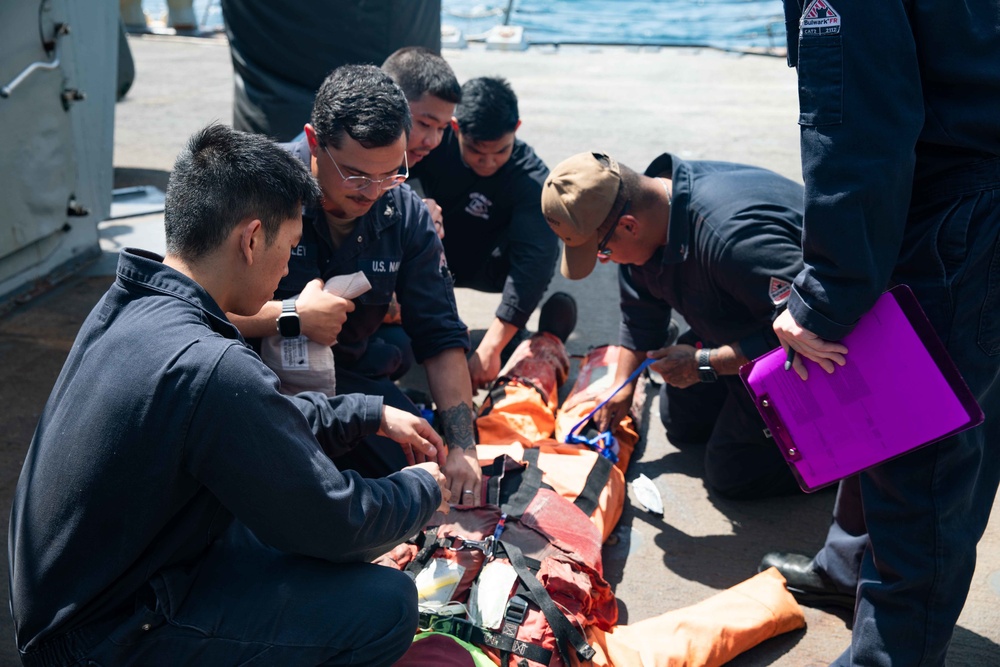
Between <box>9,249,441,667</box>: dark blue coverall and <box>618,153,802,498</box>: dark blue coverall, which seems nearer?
<box>9,249,441,667</box>: dark blue coverall

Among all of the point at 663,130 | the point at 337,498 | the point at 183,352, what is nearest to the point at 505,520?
the point at 337,498

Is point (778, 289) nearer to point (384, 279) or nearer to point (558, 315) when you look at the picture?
point (384, 279)

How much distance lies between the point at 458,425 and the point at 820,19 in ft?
5.44

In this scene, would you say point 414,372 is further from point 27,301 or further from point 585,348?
point 27,301

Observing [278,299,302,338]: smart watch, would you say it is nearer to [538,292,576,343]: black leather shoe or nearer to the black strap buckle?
the black strap buckle

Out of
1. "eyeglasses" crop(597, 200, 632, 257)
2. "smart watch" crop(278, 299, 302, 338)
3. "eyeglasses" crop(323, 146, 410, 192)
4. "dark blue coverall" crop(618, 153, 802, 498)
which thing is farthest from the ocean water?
"smart watch" crop(278, 299, 302, 338)

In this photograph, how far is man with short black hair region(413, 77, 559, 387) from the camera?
4.01 metres

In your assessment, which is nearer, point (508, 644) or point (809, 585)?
point (508, 644)

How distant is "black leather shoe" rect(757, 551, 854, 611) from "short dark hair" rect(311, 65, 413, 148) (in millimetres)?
1869

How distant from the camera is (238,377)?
5.80ft

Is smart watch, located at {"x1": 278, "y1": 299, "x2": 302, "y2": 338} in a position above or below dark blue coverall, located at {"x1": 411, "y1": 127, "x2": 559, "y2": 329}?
above

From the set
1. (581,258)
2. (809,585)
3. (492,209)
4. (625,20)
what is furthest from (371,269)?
(625,20)

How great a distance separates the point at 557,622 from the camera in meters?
2.37

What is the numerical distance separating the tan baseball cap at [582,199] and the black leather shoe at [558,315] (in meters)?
0.96
